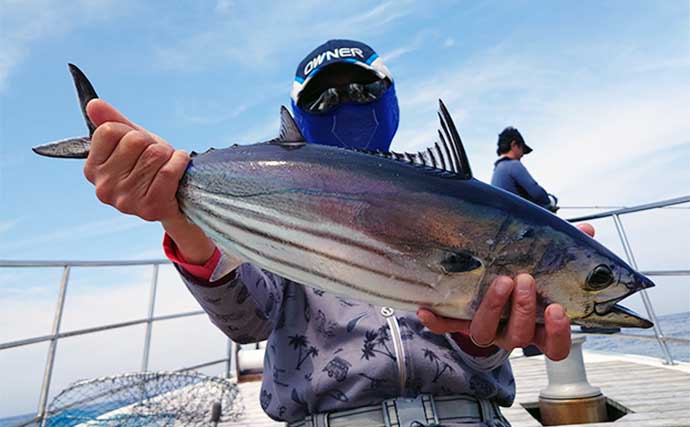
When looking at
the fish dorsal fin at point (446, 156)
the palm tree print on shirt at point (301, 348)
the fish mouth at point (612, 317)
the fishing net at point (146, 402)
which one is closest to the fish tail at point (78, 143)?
the fish dorsal fin at point (446, 156)

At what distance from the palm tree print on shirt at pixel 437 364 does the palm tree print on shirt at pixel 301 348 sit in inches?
15.8

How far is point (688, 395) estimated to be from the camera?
4.03 m

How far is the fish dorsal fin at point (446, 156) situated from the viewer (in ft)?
4.49

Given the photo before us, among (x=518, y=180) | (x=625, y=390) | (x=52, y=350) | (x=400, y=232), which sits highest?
(x=518, y=180)

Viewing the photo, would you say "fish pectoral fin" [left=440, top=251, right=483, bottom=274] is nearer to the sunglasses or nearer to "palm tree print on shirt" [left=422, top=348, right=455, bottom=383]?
"palm tree print on shirt" [left=422, top=348, right=455, bottom=383]

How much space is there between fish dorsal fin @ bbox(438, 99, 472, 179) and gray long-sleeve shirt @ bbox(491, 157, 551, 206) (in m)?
4.13

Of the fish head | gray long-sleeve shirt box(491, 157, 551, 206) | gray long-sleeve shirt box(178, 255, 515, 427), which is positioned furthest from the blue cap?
gray long-sleeve shirt box(491, 157, 551, 206)

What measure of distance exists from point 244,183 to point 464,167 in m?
0.63

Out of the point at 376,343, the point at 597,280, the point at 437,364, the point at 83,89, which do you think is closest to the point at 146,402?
the point at 376,343

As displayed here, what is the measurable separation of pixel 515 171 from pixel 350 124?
3.37m

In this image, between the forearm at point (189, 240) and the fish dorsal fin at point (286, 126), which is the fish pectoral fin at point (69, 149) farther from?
the fish dorsal fin at point (286, 126)

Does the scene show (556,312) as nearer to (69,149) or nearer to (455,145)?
(455,145)

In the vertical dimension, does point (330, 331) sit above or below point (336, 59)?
below

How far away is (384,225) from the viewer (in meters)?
1.28
